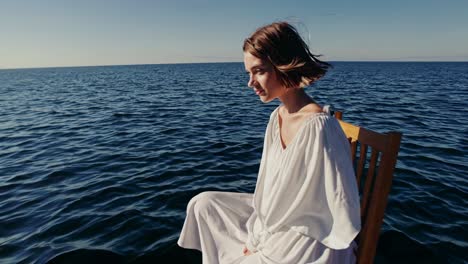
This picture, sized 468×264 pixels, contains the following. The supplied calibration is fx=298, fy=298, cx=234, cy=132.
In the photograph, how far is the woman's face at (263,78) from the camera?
2.04 m

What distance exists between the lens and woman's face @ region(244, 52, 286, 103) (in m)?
2.04

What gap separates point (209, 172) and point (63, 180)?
305cm

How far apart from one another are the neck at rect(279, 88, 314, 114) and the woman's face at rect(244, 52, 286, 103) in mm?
52

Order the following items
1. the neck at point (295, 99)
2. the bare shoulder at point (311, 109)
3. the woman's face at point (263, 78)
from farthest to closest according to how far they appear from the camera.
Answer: the neck at point (295, 99) → the woman's face at point (263, 78) → the bare shoulder at point (311, 109)

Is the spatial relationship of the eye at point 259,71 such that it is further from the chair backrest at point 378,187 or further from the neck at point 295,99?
the chair backrest at point 378,187

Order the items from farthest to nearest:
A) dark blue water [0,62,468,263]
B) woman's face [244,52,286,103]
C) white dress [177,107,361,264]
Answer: dark blue water [0,62,468,263] < woman's face [244,52,286,103] < white dress [177,107,361,264]

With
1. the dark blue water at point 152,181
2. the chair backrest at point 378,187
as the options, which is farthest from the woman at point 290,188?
the dark blue water at point 152,181

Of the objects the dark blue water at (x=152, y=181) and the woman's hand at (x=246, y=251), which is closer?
the woman's hand at (x=246, y=251)

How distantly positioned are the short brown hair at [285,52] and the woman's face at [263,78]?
0.04m

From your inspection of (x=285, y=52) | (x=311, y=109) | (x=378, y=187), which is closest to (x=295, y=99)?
(x=311, y=109)

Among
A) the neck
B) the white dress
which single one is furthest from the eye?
the white dress

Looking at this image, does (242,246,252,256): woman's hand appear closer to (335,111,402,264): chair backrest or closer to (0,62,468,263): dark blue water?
(335,111,402,264): chair backrest

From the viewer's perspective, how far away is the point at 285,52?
1.95 metres

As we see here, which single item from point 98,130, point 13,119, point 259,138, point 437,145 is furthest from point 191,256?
point 13,119
